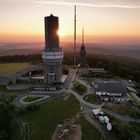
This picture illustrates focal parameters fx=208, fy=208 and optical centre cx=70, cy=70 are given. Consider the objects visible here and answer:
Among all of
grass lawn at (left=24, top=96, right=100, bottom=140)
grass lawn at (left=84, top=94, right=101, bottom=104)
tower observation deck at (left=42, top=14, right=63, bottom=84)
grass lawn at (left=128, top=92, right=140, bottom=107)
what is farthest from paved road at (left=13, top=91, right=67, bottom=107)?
grass lawn at (left=128, top=92, right=140, bottom=107)

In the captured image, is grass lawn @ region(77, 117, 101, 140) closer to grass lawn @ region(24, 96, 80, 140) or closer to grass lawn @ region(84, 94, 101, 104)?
grass lawn @ region(24, 96, 80, 140)

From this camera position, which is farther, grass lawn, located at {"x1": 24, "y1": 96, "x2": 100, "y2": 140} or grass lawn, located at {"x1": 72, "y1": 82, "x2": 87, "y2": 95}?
grass lawn, located at {"x1": 72, "y1": 82, "x2": 87, "y2": 95}

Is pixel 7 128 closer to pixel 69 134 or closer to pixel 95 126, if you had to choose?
pixel 69 134

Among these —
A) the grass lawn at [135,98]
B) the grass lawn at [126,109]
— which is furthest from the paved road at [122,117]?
the grass lawn at [135,98]

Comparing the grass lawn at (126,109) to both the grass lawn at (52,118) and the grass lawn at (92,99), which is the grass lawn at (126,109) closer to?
the grass lawn at (92,99)

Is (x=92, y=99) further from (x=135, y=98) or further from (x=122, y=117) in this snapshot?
(x=135, y=98)

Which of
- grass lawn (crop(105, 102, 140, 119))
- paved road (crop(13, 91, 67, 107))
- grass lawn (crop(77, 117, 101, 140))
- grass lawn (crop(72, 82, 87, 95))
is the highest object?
grass lawn (crop(72, 82, 87, 95))
